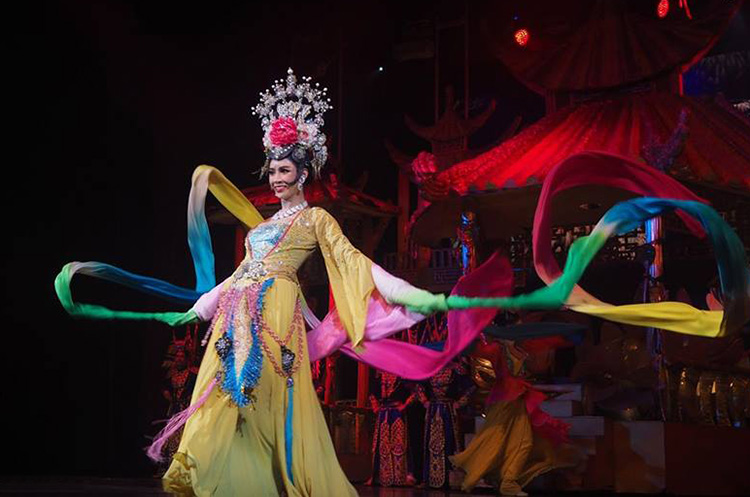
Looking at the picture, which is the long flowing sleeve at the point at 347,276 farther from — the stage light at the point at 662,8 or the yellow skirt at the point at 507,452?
the stage light at the point at 662,8

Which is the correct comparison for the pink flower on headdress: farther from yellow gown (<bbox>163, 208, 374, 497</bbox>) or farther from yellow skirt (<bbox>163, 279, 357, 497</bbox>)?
yellow skirt (<bbox>163, 279, 357, 497</bbox>)

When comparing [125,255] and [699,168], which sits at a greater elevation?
[699,168]

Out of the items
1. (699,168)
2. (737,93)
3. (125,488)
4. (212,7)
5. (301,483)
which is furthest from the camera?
(737,93)

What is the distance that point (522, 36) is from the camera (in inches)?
314

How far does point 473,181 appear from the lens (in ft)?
23.9

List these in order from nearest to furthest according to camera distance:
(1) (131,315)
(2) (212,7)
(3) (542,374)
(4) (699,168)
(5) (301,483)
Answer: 1. (5) (301,483)
2. (1) (131,315)
3. (4) (699,168)
4. (2) (212,7)
5. (3) (542,374)

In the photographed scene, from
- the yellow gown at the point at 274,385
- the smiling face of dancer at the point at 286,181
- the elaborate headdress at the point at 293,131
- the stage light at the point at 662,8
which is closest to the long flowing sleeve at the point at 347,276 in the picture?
the yellow gown at the point at 274,385

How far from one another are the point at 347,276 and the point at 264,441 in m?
0.67

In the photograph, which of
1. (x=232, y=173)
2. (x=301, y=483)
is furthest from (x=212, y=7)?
(x=301, y=483)

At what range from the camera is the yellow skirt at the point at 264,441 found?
3379 millimetres

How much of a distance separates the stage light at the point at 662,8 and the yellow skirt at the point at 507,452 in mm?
3337

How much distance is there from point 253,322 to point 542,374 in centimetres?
430

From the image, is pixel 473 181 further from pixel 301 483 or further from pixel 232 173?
pixel 301 483

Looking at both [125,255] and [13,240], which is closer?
[13,240]
